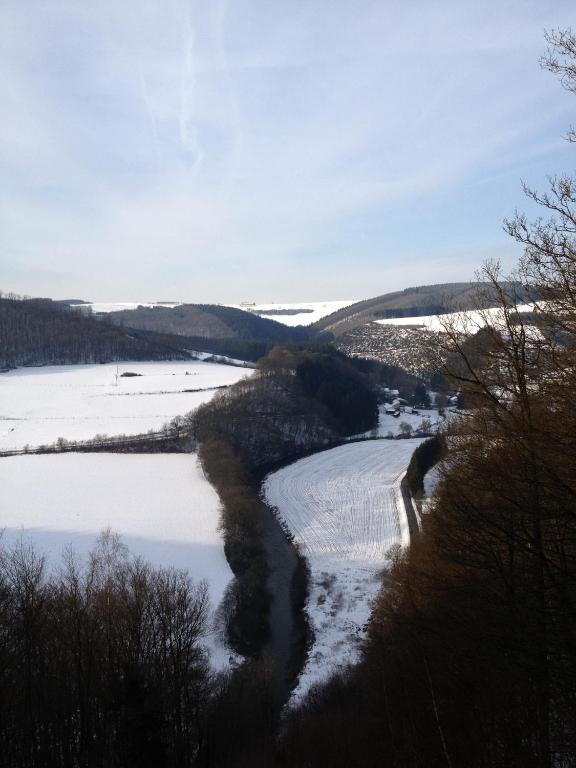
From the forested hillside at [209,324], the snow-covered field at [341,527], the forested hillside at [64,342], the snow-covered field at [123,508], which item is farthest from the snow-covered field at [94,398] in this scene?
the forested hillside at [209,324]

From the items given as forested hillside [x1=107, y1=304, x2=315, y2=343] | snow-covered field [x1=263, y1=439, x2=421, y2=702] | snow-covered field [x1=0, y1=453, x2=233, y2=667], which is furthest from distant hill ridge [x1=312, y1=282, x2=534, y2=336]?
snow-covered field [x1=0, y1=453, x2=233, y2=667]

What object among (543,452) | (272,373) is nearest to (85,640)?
(543,452)

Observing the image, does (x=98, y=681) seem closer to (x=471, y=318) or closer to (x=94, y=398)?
(x=471, y=318)

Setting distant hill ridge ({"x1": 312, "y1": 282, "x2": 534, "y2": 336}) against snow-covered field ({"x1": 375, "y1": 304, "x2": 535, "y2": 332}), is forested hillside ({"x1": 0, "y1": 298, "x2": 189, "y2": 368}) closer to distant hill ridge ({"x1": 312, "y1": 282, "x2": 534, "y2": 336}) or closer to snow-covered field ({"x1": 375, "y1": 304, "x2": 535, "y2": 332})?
distant hill ridge ({"x1": 312, "y1": 282, "x2": 534, "y2": 336})

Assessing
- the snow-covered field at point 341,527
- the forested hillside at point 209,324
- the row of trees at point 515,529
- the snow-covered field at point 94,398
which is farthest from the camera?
the forested hillside at point 209,324

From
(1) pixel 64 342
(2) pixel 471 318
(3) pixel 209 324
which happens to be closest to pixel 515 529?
(2) pixel 471 318

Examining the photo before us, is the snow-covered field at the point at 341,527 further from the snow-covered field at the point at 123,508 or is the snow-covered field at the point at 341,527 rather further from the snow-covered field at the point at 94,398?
the snow-covered field at the point at 94,398

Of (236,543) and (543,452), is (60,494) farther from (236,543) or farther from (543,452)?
(543,452)
